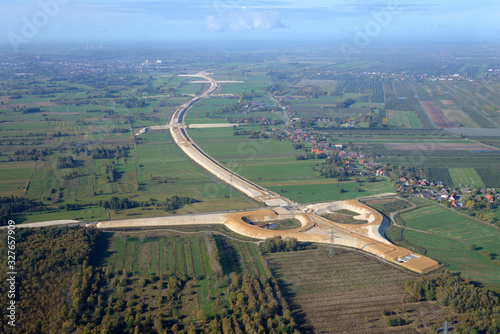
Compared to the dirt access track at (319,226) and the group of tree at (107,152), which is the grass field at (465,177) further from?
→ the group of tree at (107,152)

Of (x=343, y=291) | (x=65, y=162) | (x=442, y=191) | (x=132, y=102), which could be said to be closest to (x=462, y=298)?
(x=343, y=291)

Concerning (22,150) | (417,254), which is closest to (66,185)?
(22,150)

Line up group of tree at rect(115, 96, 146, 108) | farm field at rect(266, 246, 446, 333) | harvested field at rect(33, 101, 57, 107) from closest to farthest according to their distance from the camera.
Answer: farm field at rect(266, 246, 446, 333) → harvested field at rect(33, 101, 57, 107) → group of tree at rect(115, 96, 146, 108)

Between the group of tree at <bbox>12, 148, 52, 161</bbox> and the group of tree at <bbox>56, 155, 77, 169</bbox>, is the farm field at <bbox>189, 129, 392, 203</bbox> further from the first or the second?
the group of tree at <bbox>12, 148, 52, 161</bbox>

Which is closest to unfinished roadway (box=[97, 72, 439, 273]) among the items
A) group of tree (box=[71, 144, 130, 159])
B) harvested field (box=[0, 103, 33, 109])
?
group of tree (box=[71, 144, 130, 159])

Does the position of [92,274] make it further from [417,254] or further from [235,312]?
[417,254]

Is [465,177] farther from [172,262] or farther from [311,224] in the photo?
[172,262]
